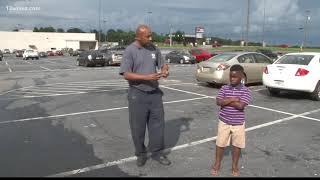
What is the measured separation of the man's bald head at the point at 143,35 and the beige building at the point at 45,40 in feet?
386

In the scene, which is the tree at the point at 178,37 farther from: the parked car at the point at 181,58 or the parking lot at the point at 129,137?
the parking lot at the point at 129,137

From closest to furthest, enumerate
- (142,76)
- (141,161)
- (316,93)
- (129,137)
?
(142,76) → (141,161) → (129,137) → (316,93)

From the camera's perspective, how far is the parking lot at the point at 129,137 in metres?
6.48

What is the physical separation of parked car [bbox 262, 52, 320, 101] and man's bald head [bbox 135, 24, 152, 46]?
28.4 ft

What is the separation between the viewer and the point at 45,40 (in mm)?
126375

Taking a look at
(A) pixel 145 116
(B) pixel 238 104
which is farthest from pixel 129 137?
(B) pixel 238 104

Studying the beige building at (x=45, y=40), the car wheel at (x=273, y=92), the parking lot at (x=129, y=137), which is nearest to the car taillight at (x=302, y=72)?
the parking lot at (x=129, y=137)

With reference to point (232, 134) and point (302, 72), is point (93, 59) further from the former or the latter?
point (232, 134)

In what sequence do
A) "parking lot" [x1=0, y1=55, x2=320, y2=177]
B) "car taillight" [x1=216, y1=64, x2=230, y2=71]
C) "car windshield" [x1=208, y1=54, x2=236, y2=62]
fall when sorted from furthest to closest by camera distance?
1. "car windshield" [x1=208, y1=54, x2=236, y2=62]
2. "car taillight" [x1=216, y1=64, x2=230, y2=71]
3. "parking lot" [x1=0, y1=55, x2=320, y2=177]

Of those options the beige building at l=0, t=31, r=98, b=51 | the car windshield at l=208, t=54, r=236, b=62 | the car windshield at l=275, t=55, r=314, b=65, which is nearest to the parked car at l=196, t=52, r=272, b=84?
the car windshield at l=208, t=54, r=236, b=62

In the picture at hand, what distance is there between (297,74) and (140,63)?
8730mm

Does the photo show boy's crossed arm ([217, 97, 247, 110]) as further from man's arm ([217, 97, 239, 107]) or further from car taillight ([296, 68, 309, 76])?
car taillight ([296, 68, 309, 76])

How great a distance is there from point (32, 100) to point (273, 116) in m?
7.17

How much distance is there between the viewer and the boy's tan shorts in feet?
19.8
